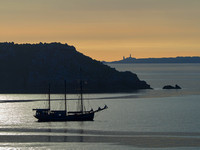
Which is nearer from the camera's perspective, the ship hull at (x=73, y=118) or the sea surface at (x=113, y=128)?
the sea surface at (x=113, y=128)

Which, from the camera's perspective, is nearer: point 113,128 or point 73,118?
point 113,128

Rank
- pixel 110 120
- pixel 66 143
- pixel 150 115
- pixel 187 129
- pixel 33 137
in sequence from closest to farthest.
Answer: pixel 66 143
pixel 33 137
pixel 187 129
pixel 110 120
pixel 150 115

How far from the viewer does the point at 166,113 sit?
143000 mm

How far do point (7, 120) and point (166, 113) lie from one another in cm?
3725

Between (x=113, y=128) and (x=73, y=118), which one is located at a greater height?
(x=73, y=118)

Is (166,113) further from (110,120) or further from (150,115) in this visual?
(110,120)

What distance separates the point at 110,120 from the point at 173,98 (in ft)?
212

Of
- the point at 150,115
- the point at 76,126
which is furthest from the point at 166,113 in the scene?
the point at 76,126

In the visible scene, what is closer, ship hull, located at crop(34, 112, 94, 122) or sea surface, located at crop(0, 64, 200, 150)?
sea surface, located at crop(0, 64, 200, 150)

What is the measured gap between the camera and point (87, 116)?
130 metres

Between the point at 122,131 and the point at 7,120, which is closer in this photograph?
the point at 122,131

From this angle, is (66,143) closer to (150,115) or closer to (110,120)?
(110,120)

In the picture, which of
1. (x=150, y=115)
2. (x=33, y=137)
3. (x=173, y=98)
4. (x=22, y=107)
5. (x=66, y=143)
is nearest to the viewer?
(x=66, y=143)

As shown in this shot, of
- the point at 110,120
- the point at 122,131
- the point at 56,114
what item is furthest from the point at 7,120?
the point at 122,131
